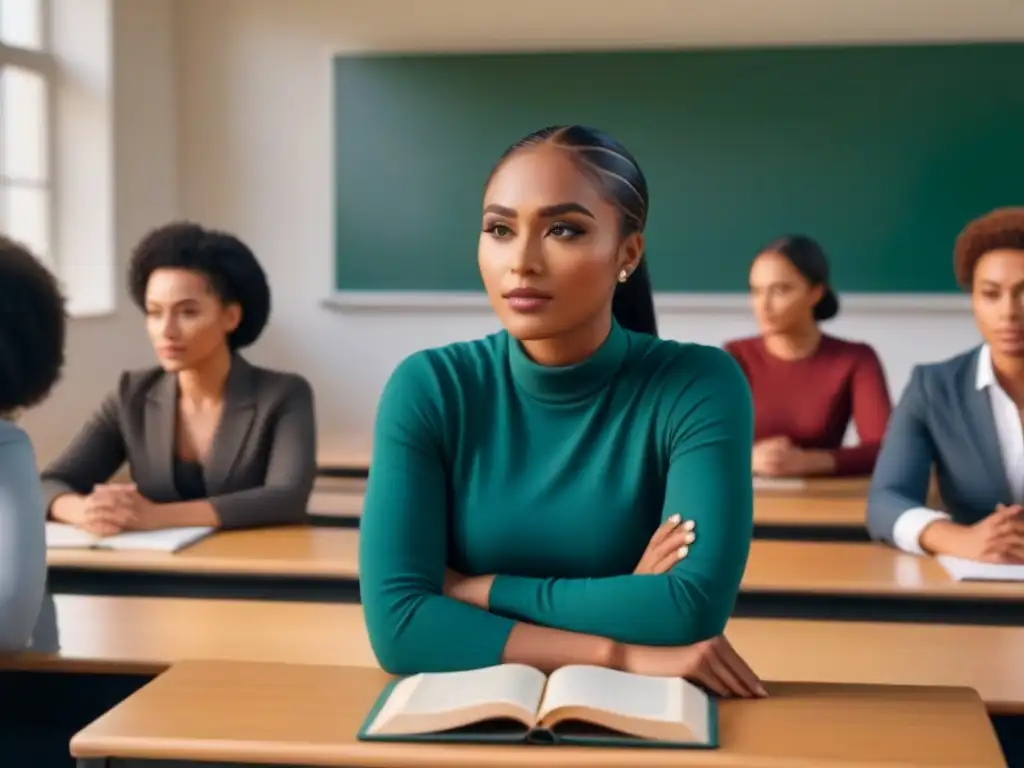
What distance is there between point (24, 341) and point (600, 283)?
915 millimetres

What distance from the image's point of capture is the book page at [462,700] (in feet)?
4.44

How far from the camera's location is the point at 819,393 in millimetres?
3965

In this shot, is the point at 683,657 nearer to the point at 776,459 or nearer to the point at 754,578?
the point at 754,578

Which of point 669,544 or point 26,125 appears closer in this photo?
point 669,544

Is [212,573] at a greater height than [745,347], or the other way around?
[745,347]

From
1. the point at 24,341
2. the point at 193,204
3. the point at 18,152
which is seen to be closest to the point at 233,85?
the point at 193,204

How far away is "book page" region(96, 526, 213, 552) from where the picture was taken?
2.58 meters

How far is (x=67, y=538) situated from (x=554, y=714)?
1.62m

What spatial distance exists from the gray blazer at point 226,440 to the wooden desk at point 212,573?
411 millimetres

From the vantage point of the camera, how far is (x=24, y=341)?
1936 millimetres

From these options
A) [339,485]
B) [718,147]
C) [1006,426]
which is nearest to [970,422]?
[1006,426]

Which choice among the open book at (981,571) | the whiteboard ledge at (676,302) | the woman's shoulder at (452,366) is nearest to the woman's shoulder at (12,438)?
the woman's shoulder at (452,366)

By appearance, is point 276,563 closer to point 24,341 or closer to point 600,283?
point 24,341

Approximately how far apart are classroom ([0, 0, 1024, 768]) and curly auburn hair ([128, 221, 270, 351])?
0.04ft
